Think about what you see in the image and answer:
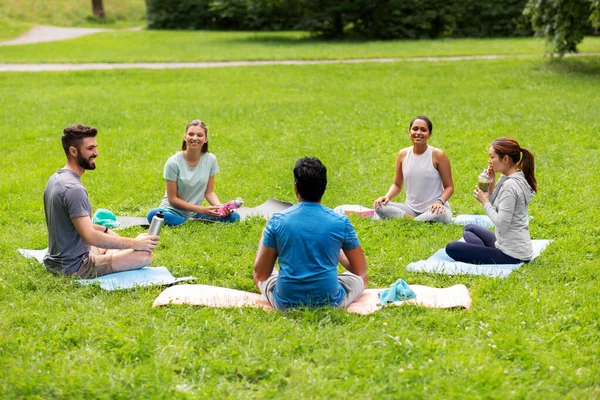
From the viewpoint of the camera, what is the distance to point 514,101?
51.7 ft

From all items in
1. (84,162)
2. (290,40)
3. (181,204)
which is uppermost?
(84,162)

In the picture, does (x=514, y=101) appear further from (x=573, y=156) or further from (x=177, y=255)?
(x=177, y=255)

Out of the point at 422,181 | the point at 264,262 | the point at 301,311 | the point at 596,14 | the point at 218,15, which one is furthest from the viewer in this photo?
the point at 218,15

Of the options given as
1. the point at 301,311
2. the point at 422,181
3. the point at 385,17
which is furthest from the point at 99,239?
the point at 385,17

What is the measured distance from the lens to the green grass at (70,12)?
41406mm

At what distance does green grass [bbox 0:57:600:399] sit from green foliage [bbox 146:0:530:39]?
59.1ft

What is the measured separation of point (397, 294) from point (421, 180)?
2614mm

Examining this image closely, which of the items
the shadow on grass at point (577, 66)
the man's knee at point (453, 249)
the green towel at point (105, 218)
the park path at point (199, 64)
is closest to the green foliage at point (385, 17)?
the park path at point (199, 64)

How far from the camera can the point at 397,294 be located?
5.98 m

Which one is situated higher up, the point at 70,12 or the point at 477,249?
the point at 477,249

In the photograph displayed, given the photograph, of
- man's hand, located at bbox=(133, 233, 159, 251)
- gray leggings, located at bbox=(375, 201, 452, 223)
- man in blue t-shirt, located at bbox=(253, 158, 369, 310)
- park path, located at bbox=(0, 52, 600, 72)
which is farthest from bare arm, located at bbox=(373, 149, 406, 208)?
park path, located at bbox=(0, 52, 600, 72)

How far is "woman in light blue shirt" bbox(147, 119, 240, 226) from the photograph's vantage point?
816 cm

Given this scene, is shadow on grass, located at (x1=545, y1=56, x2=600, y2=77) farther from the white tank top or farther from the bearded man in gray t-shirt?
the bearded man in gray t-shirt

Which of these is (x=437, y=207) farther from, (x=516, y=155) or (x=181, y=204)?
(x=181, y=204)
